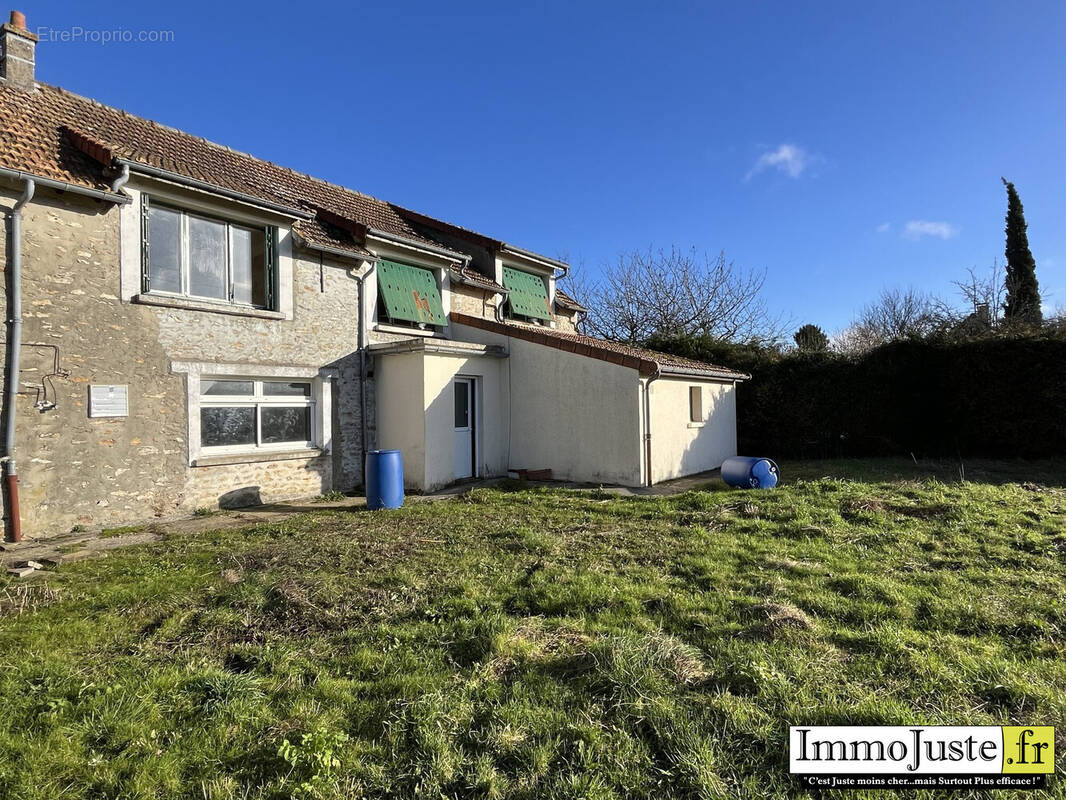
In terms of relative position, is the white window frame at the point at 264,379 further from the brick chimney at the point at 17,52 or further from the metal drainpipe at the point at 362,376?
the brick chimney at the point at 17,52

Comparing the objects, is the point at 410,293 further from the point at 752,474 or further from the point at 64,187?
the point at 752,474

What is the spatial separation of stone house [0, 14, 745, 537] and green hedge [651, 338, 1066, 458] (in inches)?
102

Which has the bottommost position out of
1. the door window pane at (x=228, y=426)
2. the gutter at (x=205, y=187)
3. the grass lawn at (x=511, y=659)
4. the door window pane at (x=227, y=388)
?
the grass lawn at (x=511, y=659)

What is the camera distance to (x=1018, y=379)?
14.3 m

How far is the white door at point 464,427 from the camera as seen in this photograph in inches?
474

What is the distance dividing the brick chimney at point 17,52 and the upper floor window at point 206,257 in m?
3.48

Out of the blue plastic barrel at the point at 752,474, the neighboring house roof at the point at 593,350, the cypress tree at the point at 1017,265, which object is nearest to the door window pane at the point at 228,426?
the neighboring house roof at the point at 593,350

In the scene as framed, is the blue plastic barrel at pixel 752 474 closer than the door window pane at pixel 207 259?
No

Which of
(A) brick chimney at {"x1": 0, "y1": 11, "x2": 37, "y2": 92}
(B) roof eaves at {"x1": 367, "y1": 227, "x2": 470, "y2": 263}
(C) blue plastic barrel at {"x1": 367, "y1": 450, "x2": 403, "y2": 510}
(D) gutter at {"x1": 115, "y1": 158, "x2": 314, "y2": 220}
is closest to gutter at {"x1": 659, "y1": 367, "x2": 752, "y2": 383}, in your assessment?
(B) roof eaves at {"x1": 367, "y1": 227, "x2": 470, "y2": 263}

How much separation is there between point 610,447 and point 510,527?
4.56m

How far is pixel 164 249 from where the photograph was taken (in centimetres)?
887

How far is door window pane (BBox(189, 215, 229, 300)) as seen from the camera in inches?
363

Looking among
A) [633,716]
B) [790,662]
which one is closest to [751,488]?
[790,662]

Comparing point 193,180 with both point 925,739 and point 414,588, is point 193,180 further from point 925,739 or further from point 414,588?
point 925,739
